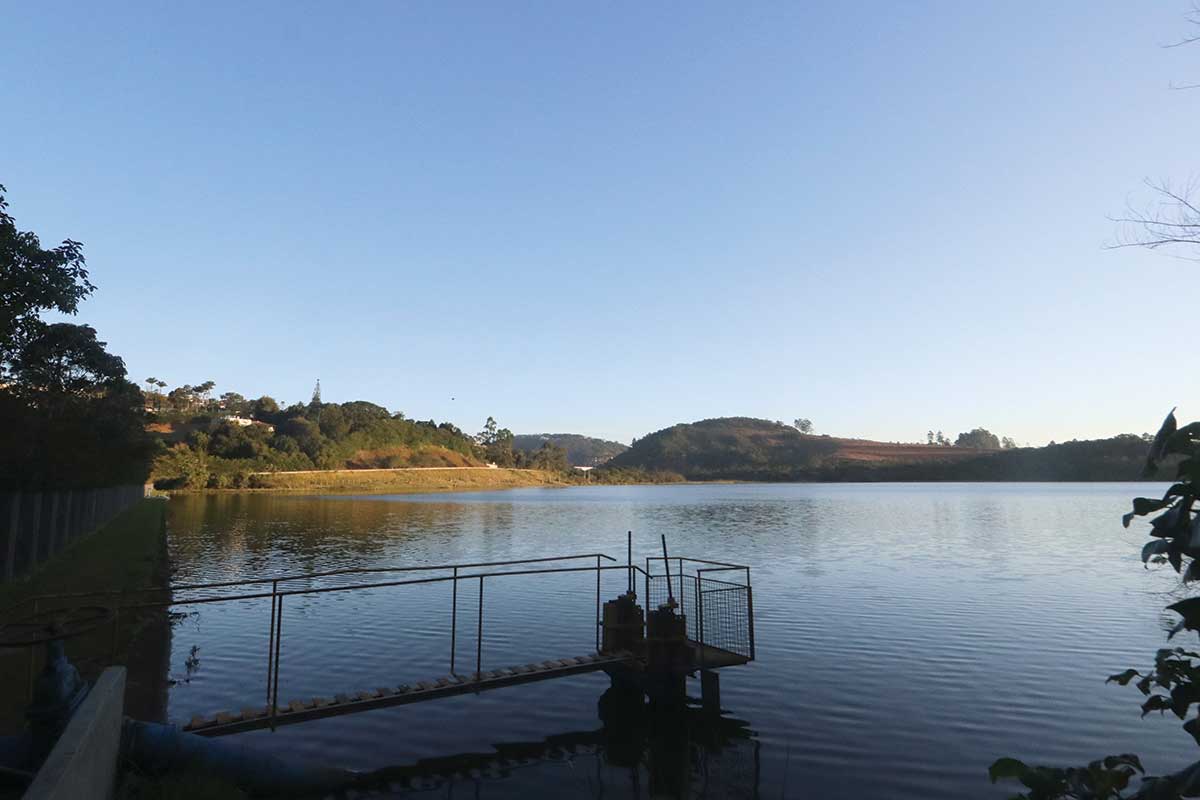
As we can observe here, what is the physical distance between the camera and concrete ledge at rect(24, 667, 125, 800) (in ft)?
16.0

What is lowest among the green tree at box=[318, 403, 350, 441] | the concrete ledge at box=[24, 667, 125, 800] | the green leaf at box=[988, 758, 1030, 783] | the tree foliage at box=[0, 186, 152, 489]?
the concrete ledge at box=[24, 667, 125, 800]

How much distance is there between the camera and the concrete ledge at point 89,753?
4864 mm

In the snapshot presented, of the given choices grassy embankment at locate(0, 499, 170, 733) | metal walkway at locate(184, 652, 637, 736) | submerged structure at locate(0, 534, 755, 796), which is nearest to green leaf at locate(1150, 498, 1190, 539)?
submerged structure at locate(0, 534, 755, 796)

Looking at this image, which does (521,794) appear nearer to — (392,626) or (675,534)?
(392,626)

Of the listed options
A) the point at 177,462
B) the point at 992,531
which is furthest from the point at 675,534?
the point at 177,462

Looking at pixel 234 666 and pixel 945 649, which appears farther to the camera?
pixel 945 649

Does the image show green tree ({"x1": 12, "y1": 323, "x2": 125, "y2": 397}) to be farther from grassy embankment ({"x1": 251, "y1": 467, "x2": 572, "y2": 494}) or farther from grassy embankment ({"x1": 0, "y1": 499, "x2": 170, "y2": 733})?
grassy embankment ({"x1": 251, "y1": 467, "x2": 572, "y2": 494})

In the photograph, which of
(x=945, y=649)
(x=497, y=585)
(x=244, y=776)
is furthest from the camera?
(x=497, y=585)

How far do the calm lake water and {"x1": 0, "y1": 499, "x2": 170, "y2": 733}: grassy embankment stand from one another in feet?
2.21

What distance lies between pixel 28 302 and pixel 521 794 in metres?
16.0

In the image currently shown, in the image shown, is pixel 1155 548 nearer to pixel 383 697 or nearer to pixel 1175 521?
pixel 1175 521

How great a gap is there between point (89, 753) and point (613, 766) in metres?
8.35

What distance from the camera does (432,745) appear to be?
1298 cm

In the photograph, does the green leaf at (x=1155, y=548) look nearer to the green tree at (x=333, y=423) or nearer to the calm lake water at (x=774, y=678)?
the calm lake water at (x=774, y=678)
